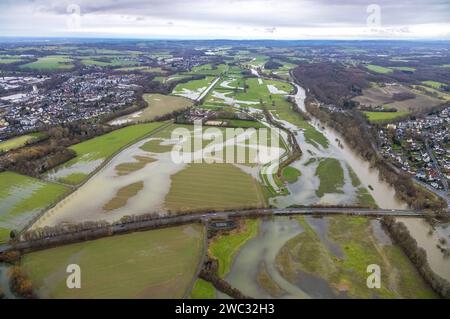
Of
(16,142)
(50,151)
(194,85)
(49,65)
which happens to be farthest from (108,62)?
(50,151)

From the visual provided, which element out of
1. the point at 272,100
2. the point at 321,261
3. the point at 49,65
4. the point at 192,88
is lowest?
the point at 321,261

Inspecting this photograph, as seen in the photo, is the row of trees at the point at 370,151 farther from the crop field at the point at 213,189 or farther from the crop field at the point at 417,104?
the crop field at the point at 213,189

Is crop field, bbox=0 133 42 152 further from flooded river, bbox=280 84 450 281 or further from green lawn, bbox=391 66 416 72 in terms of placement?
green lawn, bbox=391 66 416 72

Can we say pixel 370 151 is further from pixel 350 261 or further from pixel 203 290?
pixel 203 290

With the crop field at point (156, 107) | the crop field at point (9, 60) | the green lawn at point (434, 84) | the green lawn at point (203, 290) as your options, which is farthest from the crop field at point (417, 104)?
the crop field at point (9, 60)

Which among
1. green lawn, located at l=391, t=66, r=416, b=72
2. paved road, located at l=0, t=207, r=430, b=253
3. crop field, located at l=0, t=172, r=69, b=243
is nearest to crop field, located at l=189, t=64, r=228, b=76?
green lawn, located at l=391, t=66, r=416, b=72
